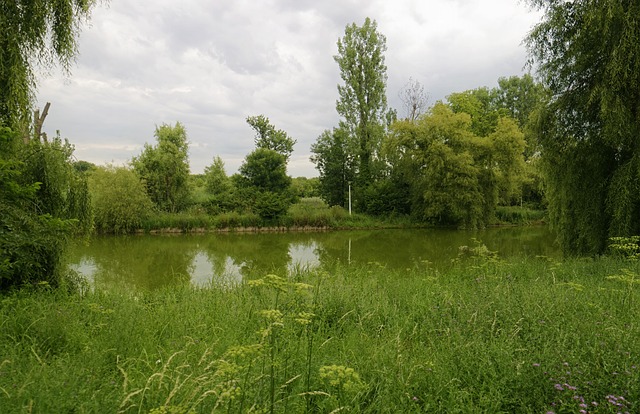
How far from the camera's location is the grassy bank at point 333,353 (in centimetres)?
213

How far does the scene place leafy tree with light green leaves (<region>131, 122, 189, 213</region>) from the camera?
83.2 ft

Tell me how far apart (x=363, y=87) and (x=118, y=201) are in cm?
1865

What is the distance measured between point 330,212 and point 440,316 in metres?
Answer: 22.5

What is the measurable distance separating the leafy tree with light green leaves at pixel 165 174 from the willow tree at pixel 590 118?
22307 millimetres

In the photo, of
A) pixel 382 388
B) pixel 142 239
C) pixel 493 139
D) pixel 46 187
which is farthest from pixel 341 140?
pixel 382 388

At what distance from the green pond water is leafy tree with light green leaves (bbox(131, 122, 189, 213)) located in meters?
4.55

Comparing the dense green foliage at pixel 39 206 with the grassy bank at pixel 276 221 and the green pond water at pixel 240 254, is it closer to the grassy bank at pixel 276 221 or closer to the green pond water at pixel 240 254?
the green pond water at pixel 240 254

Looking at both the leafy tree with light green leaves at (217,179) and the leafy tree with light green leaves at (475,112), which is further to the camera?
the leafy tree with light green leaves at (475,112)

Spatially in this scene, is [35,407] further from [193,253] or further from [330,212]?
[330,212]

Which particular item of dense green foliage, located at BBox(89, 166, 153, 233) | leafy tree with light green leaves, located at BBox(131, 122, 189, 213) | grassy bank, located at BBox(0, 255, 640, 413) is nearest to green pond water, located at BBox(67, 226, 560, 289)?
dense green foliage, located at BBox(89, 166, 153, 233)

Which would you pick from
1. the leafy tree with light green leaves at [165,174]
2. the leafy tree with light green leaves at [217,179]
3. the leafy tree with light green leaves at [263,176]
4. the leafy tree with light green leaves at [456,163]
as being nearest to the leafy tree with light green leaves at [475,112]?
the leafy tree with light green leaves at [456,163]

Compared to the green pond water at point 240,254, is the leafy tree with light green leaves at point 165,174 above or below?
above

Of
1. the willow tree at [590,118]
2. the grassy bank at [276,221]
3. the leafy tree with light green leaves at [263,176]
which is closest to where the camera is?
the willow tree at [590,118]

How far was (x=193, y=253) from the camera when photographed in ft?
49.8
